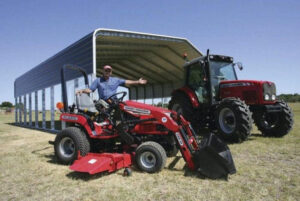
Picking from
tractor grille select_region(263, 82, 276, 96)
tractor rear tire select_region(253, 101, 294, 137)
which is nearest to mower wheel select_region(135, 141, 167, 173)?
tractor grille select_region(263, 82, 276, 96)

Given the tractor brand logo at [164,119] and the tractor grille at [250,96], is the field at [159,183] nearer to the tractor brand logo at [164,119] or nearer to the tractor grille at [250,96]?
the tractor brand logo at [164,119]

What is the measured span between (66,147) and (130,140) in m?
1.42

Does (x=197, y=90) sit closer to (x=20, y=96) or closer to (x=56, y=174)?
(x=56, y=174)

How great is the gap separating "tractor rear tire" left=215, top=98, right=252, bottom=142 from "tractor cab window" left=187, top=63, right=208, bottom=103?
3.51 feet

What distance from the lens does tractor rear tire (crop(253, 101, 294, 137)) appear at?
6.68 metres

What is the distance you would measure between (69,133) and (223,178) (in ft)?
9.15

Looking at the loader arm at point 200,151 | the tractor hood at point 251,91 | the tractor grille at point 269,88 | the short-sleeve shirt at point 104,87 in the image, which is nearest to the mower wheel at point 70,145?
the short-sleeve shirt at point 104,87

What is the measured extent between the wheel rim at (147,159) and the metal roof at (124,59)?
533 centimetres

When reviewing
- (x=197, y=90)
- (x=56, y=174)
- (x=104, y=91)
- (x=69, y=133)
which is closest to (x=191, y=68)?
(x=197, y=90)

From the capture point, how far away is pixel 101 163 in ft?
11.9

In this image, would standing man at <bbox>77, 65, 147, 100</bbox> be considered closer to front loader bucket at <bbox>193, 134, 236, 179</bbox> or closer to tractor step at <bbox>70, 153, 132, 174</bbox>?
tractor step at <bbox>70, 153, 132, 174</bbox>

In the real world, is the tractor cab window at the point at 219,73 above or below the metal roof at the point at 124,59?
below

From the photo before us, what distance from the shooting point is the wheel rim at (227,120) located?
6.11 m

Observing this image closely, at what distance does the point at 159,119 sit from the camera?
3.98 meters
